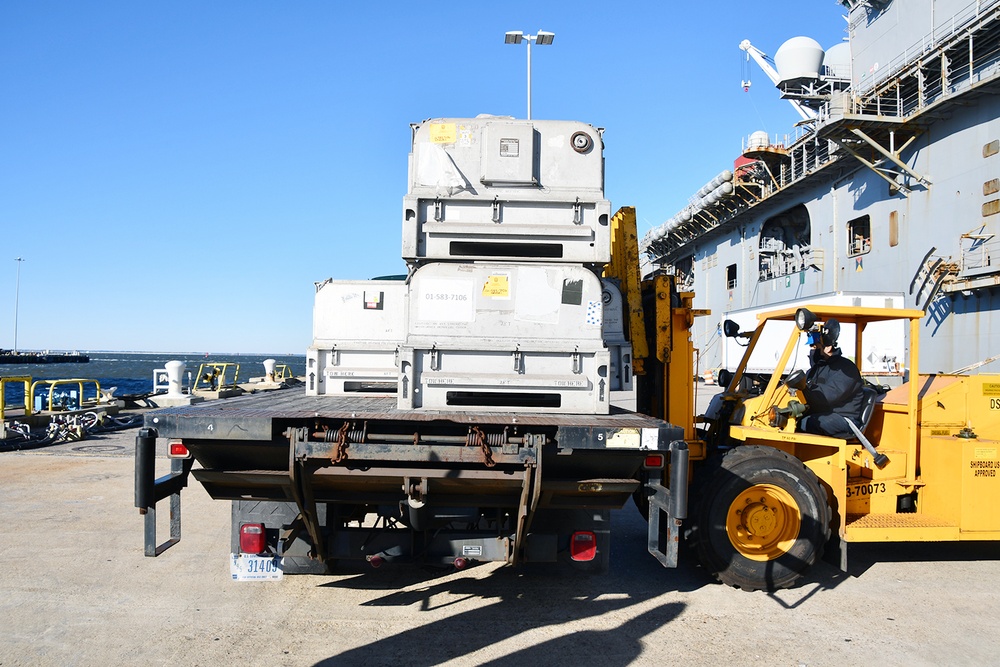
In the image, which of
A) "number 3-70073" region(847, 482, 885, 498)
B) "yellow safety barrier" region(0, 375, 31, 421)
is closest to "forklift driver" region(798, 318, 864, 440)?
"number 3-70073" region(847, 482, 885, 498)

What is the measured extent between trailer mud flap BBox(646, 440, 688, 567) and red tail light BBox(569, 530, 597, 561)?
1.82 ft

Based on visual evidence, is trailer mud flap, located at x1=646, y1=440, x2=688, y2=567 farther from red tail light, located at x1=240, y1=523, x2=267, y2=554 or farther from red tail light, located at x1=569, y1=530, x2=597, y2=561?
red tail light, located at x1=240, y1=523, x2=267, y2=554

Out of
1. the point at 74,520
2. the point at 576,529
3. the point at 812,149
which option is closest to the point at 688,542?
the point at 576,529

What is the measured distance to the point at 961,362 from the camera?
19.9 meters

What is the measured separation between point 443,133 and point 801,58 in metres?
34.6

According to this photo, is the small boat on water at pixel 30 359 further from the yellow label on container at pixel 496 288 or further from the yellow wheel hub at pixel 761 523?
the yellow wheel hub at pixel 761 523

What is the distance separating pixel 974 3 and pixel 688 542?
23050mm

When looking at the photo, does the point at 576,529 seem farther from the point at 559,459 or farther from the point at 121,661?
the point at 121,661

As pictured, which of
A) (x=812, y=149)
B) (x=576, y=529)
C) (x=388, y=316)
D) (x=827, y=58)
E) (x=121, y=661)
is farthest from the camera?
(x=827, y=58)

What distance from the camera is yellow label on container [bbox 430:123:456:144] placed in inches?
212

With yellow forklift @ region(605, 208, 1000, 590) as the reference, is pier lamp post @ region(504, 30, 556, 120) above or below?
above

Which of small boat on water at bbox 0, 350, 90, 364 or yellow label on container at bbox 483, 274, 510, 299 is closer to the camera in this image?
yellow label on container at bbox 483, 274, 510, 299

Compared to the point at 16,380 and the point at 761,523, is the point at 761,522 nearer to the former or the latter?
the point at 761,523

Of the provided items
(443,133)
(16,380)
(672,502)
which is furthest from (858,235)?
(16,380)
